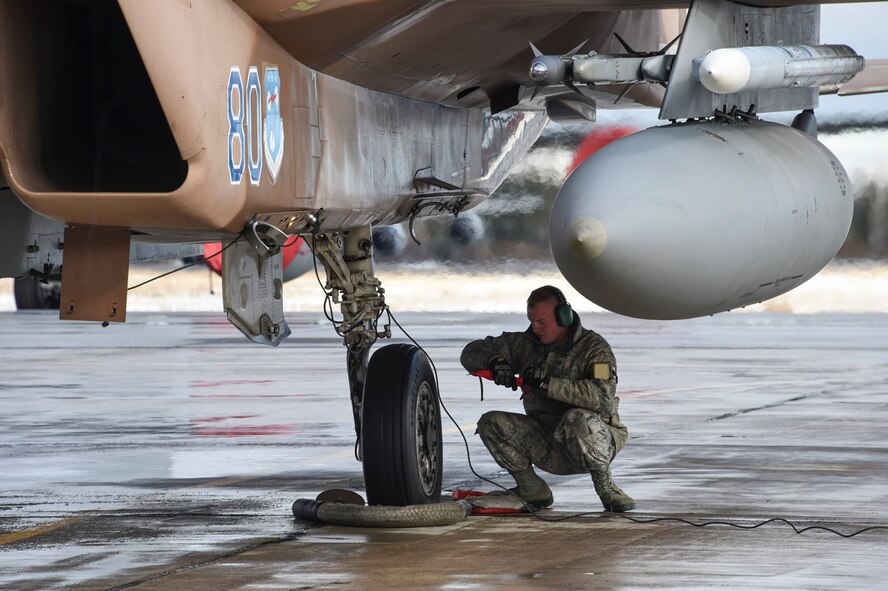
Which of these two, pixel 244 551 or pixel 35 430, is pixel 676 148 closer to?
pixel 244 551

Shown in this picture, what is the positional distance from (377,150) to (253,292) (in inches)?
43.3

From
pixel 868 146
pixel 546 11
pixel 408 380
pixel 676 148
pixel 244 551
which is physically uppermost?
pixel 868 146

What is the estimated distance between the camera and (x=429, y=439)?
9.15 m

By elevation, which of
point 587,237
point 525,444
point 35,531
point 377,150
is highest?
point 377,150

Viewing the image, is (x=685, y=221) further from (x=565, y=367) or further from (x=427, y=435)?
(x=427, y=435)

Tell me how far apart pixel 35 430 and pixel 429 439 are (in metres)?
5.88

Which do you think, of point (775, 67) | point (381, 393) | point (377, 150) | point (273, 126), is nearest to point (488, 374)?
point (381, 393)

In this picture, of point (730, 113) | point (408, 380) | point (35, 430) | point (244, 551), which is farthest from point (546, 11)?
point (35, 430)

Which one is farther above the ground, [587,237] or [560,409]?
[587,237]

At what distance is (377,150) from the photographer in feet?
27.5

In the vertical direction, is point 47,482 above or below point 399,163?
below

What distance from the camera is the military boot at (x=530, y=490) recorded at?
9.20 m

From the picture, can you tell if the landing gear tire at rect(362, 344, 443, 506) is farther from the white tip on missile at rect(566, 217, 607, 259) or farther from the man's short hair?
the white tip on missile at rect(566, 217, 607, 259)

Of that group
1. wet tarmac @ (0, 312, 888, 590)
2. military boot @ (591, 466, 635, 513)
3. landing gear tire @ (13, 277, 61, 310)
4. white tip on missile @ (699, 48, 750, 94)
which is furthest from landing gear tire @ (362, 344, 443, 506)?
landing gear tire @ (13, 277, 61, 310)
